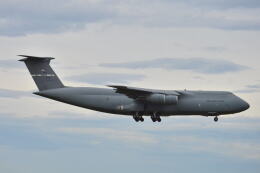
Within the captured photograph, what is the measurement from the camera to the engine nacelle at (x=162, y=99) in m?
37.8

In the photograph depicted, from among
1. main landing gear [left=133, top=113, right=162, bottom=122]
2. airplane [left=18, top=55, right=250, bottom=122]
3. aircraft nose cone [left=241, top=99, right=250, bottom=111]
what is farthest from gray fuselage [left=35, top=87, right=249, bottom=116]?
aircraft nose cone [left=241, top=99, right=250, bottom=111]

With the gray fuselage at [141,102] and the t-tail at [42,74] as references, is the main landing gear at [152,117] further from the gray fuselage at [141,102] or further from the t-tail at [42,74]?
the t-tail at [42,74]

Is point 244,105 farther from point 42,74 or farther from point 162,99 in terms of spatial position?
point 42,74

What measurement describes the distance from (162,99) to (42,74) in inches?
343

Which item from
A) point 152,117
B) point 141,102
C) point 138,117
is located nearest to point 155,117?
point 152,117

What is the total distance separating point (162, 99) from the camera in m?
37.9

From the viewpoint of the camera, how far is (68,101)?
1565 inches

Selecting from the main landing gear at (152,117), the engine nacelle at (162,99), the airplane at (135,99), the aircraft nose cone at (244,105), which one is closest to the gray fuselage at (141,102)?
the airplane at (135,99)

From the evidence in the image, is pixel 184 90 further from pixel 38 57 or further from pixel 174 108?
pixel 38 57

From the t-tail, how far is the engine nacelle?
6736 millimetres

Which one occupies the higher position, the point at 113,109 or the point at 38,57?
the point at 38,57

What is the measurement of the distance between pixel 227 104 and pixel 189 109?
8.75 ft

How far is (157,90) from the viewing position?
38.8 meters

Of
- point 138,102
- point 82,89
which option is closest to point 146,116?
point 138,102
